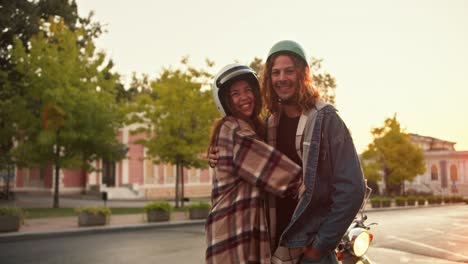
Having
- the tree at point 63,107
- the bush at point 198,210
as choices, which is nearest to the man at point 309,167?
the bush at point 198,210

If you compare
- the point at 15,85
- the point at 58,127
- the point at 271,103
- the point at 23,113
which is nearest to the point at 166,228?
the point at 58,127

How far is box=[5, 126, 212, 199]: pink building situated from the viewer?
37031 millimetres

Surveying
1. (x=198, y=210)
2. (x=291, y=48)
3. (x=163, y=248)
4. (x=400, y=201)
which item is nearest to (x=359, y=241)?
(x=291, y=48)

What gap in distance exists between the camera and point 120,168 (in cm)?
3834

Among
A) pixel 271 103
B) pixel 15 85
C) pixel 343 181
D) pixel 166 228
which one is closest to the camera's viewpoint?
pixel 343 181

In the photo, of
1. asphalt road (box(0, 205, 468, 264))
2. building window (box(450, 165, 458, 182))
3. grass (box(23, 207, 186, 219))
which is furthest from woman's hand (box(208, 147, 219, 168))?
building window (box(450, 165, 458, 182))

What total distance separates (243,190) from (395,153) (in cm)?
4405

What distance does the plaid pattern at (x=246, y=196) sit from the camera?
7.45 feet

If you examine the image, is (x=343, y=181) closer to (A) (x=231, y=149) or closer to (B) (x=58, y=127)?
(A) (x=231, y=149)

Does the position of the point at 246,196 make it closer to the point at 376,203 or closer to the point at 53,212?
the point at 53,212

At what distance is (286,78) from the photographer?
2.52 metres

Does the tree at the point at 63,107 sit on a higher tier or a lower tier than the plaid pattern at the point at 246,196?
higher

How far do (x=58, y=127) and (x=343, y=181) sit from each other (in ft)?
74.0

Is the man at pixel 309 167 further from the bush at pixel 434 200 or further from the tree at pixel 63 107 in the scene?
the bush at pixel 434 200
